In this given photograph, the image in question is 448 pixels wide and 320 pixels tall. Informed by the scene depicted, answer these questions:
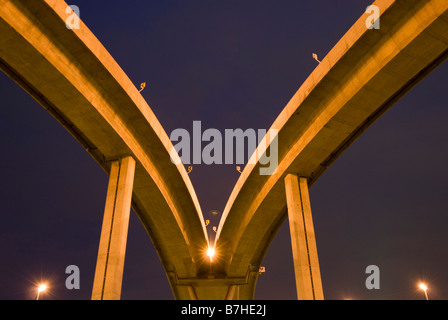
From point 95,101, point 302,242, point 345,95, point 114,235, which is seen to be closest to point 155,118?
point 95,101

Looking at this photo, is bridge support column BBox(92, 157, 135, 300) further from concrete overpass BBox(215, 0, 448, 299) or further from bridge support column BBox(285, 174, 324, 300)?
bridge support column BBox(285, 174, 324, 300)

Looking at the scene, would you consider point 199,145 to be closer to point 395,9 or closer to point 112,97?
point 112,97

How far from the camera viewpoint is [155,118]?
1739 centimetres

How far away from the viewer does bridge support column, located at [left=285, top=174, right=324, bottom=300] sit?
15.7 metres

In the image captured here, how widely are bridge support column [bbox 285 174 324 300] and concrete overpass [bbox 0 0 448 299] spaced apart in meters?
0.06

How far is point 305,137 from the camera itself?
1700 centimetres

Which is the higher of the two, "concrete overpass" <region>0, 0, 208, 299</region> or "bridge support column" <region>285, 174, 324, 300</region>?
"concrete overpass" <region>0, 0, 208, 299</region>

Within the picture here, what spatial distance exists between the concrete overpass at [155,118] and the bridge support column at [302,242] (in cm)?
6

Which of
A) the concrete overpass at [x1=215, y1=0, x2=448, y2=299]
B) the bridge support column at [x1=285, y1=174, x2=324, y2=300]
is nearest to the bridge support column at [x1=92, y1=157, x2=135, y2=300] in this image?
the concrete overpass at [x1=215, y1=0, x2=448, y2=299]

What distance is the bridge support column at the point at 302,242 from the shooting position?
51.6ft

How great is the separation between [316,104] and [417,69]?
4210mm

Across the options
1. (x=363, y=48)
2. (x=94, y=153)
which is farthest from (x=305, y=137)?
(x=94, y=153)

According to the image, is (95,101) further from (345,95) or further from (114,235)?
(345,95)

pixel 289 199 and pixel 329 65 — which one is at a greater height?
pixel 329 65
